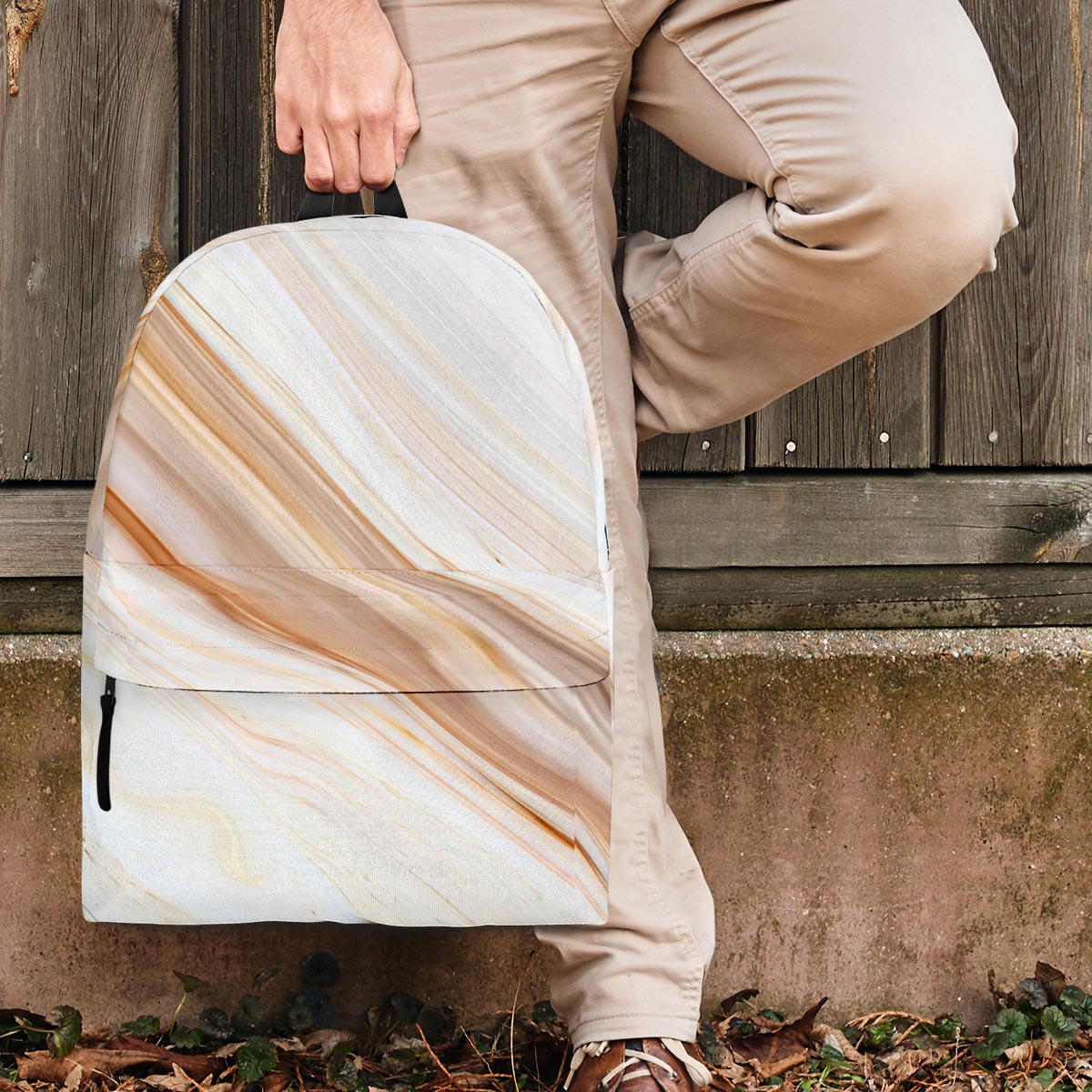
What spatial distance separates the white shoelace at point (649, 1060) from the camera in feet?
3.46

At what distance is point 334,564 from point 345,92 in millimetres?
455

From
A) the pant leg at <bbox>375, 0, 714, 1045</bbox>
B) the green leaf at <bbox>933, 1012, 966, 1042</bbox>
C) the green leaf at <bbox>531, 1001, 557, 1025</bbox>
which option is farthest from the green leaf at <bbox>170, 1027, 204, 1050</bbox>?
the green leaf at <bbox>933, 1012, 966, 1042</bbox>

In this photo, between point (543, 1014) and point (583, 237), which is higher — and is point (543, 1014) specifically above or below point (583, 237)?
below

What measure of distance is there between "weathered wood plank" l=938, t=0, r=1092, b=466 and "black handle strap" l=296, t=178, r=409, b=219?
33.9 inches

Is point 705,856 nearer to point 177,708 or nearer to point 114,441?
point 177,708

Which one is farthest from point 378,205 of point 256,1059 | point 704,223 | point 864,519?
point 256,1059

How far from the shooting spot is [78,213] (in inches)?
56.1

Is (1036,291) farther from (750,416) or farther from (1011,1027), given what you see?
(1011,1027)

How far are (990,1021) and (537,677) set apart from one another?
3.30ft

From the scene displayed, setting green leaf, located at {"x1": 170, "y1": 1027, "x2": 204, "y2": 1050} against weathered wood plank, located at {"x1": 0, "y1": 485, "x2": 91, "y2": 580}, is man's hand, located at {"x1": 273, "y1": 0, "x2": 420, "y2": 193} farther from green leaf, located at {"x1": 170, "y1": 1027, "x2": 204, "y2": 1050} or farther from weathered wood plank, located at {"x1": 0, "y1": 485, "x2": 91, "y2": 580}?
green leaf, located at {"x1": 170, "y1": 1027, "x2": 204, "y2": 1050}

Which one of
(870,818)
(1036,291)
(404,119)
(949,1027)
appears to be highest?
(404,119)

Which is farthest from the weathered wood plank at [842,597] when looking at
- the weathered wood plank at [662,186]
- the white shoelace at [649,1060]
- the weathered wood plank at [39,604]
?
the weathered wood plank at [39,604]

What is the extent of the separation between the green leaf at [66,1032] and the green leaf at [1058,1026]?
1.22 m

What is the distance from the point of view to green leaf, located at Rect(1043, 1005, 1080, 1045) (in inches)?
53.8
